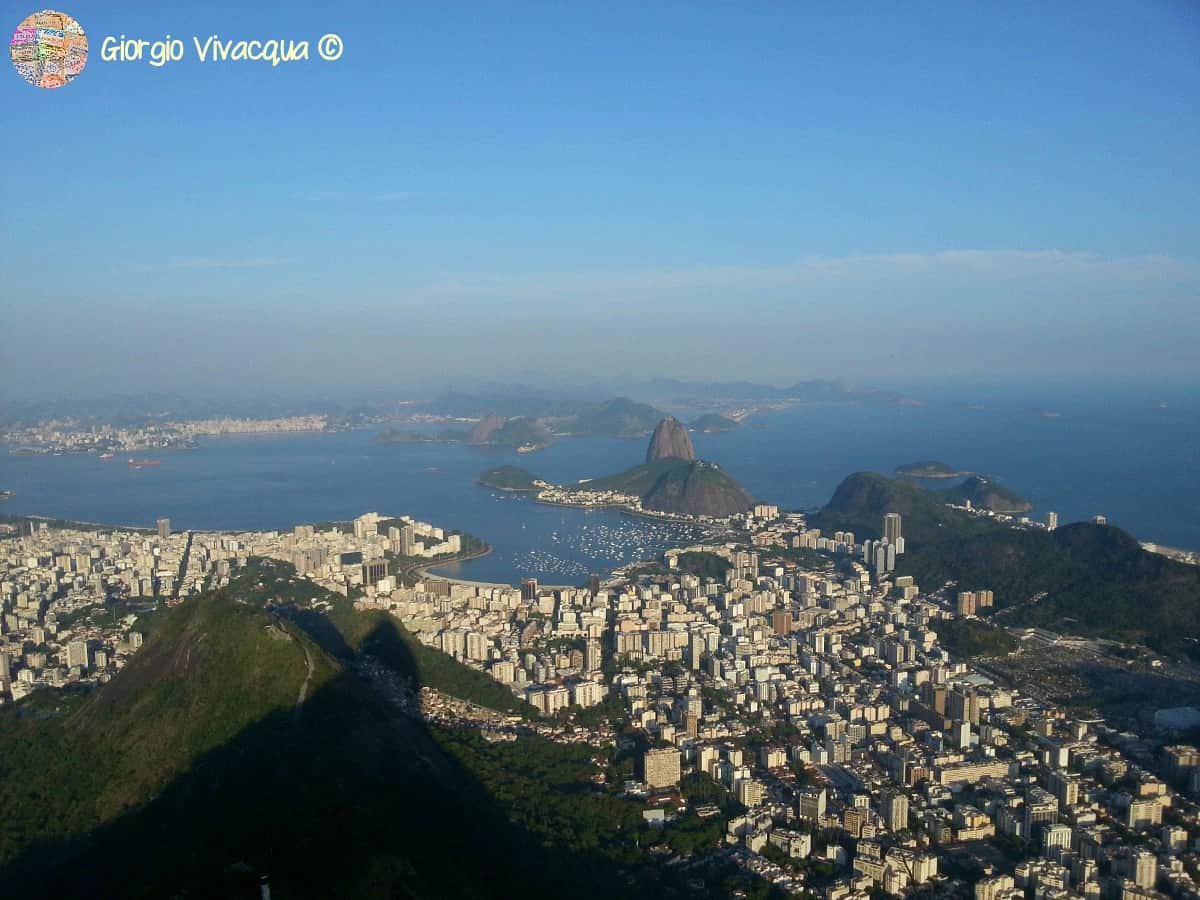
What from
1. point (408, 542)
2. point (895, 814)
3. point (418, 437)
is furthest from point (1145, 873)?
point (418, 437)

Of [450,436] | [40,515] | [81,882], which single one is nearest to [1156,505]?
[81,882]

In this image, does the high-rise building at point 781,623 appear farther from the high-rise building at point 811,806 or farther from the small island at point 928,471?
the small island at point 928,471

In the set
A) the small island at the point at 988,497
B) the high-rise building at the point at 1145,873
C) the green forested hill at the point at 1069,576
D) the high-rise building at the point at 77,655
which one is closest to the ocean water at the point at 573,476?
the small island at the point at 988,497

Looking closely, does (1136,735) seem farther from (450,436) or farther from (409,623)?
(450,436)

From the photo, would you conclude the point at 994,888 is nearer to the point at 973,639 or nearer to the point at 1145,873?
the point at 1145,873

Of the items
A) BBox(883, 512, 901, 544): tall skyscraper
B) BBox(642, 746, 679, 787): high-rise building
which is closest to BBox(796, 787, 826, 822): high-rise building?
BBox(642, 746, 679, 787): high-rise building
